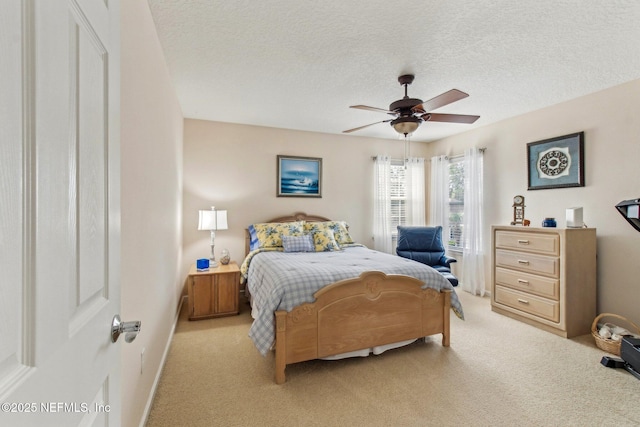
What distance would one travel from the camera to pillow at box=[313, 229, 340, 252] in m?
3.84

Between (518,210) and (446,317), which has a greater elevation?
(518,210)

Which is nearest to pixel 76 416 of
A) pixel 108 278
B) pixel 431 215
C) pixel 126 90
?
pixel 108 278

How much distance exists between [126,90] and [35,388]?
1.31 m

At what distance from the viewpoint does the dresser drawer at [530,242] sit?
2990 millimetres

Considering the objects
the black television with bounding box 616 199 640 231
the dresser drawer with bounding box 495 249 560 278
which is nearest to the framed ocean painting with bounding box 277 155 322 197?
the dresser drawer with bounding box 495 249 560 278

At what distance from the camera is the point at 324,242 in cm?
388

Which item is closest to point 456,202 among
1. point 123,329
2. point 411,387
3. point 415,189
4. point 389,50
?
point 415,189

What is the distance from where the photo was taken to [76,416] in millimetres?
544

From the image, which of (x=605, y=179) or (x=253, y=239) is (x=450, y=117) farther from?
(x=253, y=239)

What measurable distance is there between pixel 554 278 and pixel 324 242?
2.56 meters

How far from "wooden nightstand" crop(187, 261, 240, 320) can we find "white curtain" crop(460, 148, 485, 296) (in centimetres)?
341

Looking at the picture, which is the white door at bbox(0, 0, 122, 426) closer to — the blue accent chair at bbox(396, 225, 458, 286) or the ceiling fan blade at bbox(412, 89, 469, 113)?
the ceiling fan blade at bbox(412, 89, 469, 113)

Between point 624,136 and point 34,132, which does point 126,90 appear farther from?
point 624,136

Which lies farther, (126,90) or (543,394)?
(543,394)
